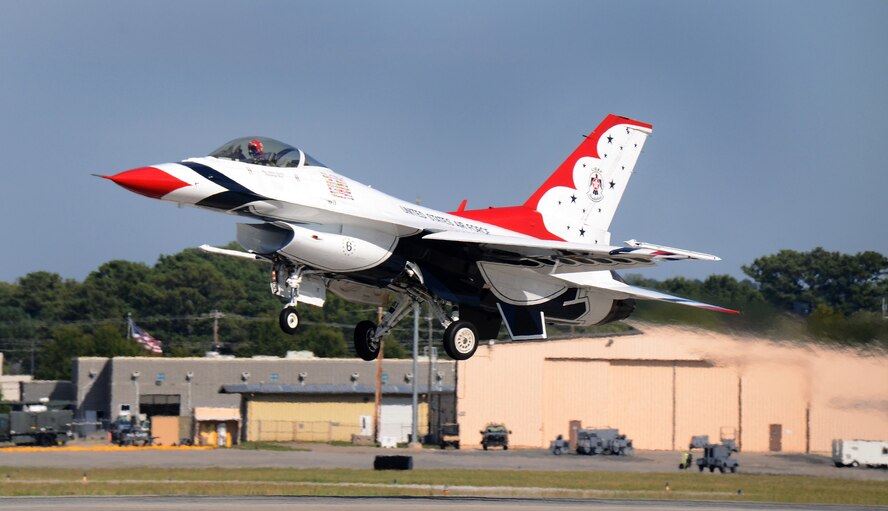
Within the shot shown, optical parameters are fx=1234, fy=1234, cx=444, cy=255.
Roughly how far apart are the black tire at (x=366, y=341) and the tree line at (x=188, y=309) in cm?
4785

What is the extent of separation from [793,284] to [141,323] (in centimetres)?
5690

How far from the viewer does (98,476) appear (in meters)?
45.3

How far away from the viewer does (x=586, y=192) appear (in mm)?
30875

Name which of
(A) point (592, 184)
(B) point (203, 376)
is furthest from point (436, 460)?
(A) point (592, 184)

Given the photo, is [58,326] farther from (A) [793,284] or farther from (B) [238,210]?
(B) [238,210]

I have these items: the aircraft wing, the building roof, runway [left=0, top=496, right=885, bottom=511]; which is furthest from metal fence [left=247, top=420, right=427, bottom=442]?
the aircraft wing

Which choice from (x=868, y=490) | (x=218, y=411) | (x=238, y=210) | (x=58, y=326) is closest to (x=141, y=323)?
(x=58, y=326)

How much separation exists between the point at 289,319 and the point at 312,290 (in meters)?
0.91

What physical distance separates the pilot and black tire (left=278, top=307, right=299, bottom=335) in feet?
10.1

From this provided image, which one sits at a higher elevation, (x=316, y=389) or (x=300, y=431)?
(x=316, y=389)

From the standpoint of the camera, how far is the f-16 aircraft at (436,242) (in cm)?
2414

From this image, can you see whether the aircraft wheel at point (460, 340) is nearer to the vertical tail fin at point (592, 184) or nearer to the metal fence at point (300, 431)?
the vertical tail fin at point (592, 184)

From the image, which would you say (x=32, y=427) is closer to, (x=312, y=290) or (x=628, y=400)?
(x=628, y=400)

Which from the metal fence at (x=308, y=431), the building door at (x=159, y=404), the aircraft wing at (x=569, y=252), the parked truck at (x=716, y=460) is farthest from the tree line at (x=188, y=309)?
the aircraft wing at (x=569, y=252)
